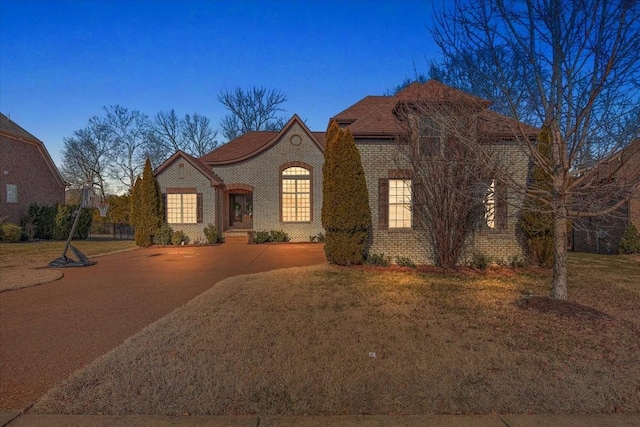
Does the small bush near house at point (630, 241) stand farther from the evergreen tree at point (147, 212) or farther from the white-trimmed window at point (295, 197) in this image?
the evergreen tree at point (147, 212)

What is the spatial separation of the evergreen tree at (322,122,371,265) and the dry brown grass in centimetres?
386

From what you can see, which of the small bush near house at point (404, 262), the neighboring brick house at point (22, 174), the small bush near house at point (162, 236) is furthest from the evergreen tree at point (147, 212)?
the small bush near house at point (404, 262)

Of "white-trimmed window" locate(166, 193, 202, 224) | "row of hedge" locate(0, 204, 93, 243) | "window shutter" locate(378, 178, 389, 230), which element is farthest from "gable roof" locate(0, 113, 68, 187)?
"window shutter" locate(378, 178, 389, 230)

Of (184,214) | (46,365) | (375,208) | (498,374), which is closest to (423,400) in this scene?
(498,374)

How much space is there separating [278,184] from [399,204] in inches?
374

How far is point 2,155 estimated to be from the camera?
2369 centimetres

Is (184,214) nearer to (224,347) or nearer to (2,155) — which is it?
(2,155)

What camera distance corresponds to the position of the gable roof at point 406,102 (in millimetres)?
6848

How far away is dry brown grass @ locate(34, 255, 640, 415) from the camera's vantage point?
12.0 ft

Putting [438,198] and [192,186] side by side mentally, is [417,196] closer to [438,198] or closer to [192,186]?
[438,198]

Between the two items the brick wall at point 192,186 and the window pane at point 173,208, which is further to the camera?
the window pane at point 173,208

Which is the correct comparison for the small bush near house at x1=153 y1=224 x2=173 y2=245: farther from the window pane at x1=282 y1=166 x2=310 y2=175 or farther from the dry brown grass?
the dry brown grass

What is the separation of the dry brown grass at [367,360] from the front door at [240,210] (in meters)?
15.1

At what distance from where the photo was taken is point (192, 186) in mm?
20344
